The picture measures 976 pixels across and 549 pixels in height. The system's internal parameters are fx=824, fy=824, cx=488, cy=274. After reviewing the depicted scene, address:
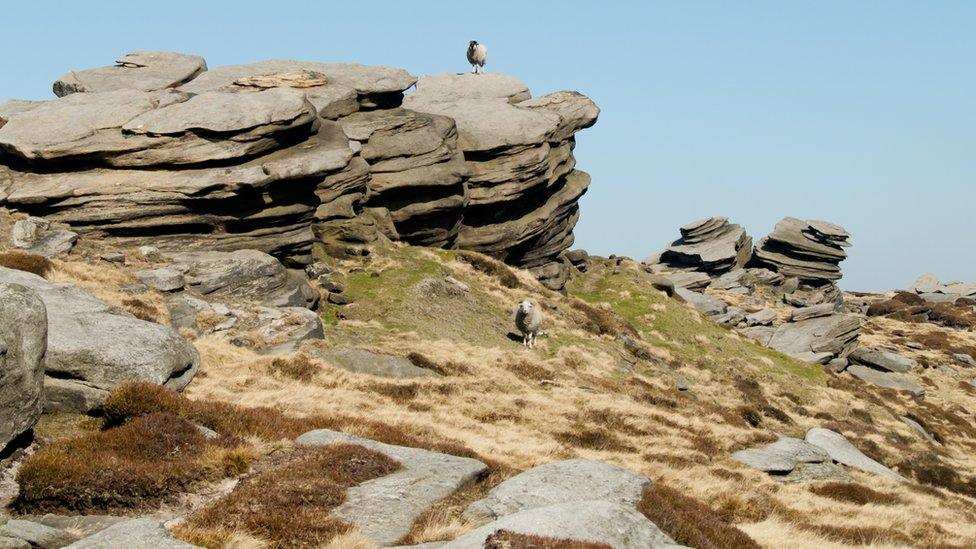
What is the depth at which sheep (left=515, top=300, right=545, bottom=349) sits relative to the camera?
4175 cm

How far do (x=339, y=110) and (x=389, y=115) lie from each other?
3537 millimetres

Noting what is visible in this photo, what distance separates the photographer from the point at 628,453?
86.9ft

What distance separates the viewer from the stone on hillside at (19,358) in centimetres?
1358

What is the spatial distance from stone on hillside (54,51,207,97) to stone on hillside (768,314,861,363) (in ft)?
165

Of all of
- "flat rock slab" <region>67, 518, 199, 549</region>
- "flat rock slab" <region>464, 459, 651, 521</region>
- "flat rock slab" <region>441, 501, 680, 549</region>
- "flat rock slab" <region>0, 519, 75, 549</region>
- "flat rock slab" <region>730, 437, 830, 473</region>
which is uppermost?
"flat rock slab" <region>441, 501, 680, 549</region>

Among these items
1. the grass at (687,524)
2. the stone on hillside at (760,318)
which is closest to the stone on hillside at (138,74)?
the grass at (687,524)

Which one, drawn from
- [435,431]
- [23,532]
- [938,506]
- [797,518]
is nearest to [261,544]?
[23,532]

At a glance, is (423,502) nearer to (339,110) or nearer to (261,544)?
(261,544)

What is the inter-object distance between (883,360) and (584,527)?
222ft

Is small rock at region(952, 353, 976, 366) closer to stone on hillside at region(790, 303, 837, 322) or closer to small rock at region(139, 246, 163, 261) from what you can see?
stone on hillside at region(790, 303, 837, 322)

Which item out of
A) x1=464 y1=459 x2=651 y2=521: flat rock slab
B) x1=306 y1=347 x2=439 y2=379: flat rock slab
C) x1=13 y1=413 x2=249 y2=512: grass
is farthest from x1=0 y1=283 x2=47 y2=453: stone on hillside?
x1=306 y1=347 x2=439 y2=379: flat rock slab

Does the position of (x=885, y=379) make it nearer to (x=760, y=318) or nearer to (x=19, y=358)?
(x=760, y=318)

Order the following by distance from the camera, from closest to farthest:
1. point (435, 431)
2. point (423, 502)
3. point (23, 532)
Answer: point (23, 532) < point (423, 502) < point (435, 431)

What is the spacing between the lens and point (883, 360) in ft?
229
